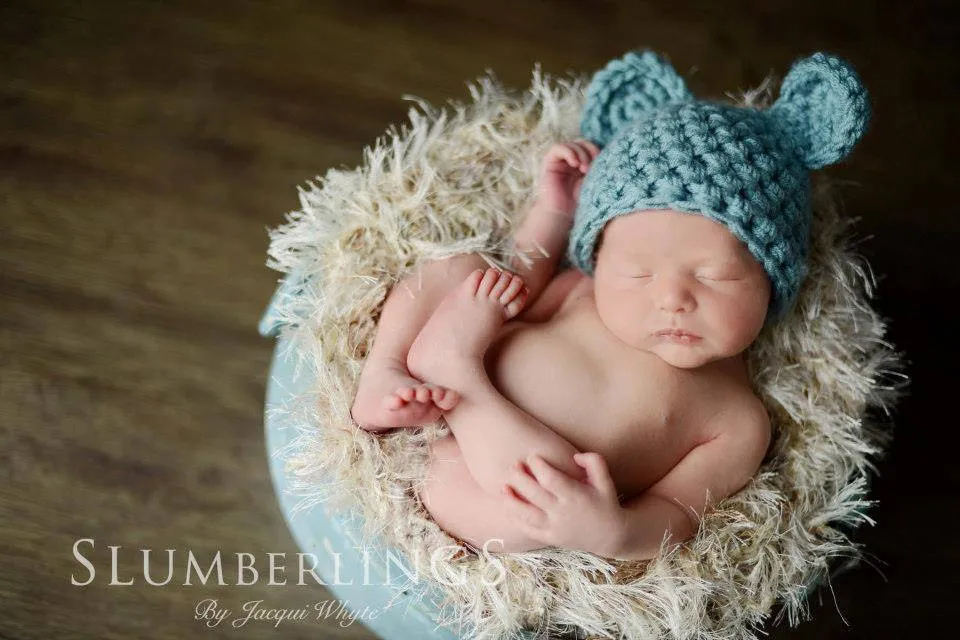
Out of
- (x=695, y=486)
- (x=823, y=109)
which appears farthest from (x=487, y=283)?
(x=823, y=109)

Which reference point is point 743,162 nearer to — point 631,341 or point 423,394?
point 631,341

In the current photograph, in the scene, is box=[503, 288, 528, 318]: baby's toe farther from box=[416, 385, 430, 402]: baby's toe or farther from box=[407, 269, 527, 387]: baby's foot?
box=[416, 385, 430, 402]: baby's toe

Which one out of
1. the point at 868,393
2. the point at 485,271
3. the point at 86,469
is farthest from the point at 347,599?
the point at 868,393

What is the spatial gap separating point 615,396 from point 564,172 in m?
0.33

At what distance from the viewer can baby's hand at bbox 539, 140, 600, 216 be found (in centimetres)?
116

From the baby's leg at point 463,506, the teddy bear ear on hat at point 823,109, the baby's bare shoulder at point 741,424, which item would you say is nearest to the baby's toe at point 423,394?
the baby's leg at point 463,506

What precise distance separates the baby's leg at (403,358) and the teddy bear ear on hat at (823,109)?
1.37 ft

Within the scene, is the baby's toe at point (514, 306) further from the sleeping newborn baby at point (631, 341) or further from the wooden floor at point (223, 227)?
the wooden floor at point (223, 227)

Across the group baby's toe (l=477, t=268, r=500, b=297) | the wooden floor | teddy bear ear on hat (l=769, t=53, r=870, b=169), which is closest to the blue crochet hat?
teddy bear ear on hat (l=769, t=53, r=870, b=169)

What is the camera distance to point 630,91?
3.79ft

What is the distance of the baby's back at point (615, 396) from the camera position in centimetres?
104

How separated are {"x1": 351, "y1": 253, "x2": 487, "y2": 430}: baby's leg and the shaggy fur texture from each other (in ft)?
0.07

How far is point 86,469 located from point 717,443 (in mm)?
977

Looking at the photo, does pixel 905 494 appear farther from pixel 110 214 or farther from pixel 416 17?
pixel 110 214
